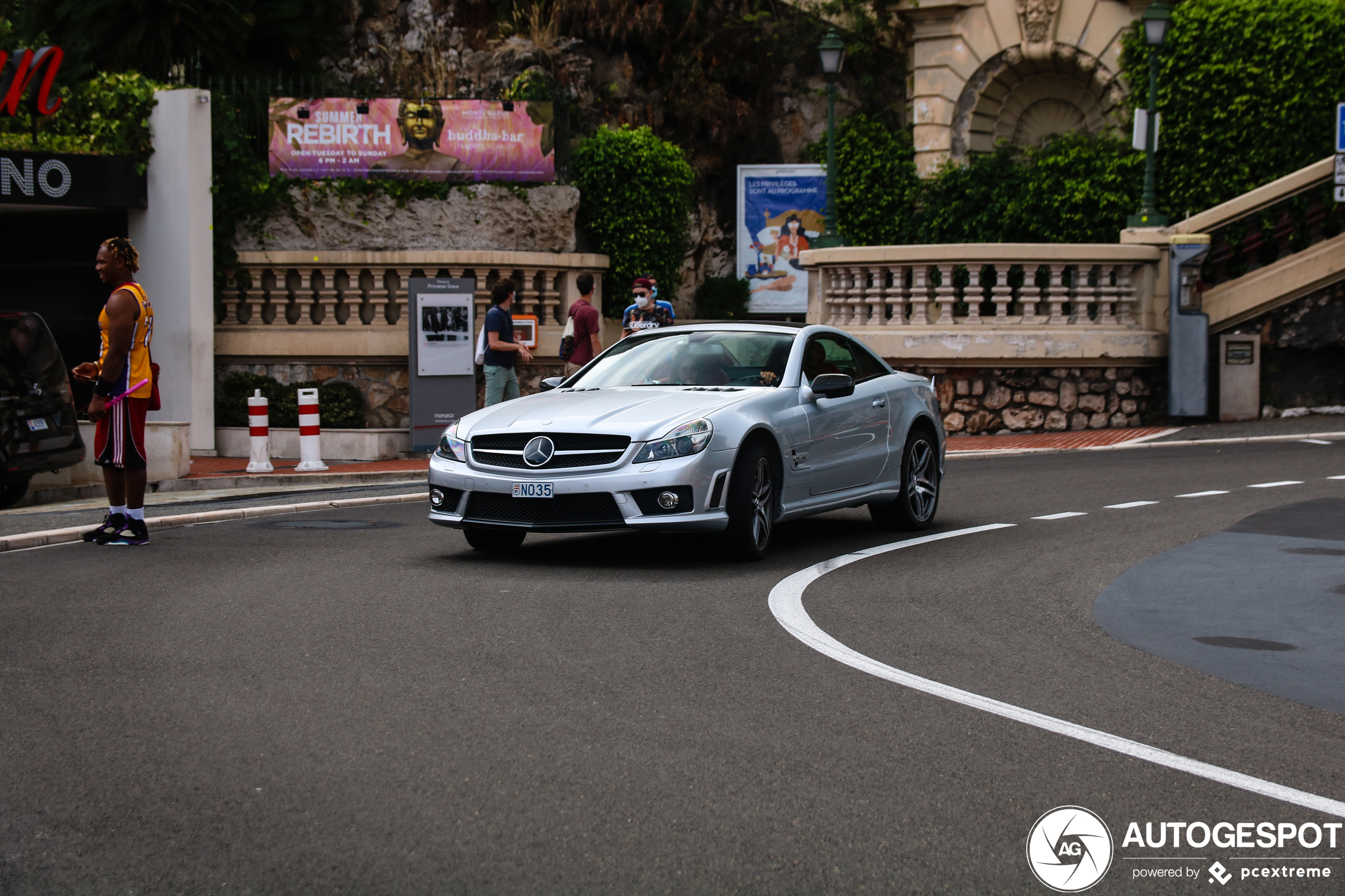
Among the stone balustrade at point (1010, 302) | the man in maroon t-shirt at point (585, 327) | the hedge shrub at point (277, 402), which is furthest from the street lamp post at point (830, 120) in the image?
the hedge shrub at point (277, 402)

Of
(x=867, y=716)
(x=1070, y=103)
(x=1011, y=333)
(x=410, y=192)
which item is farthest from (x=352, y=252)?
(x=867, y=716)

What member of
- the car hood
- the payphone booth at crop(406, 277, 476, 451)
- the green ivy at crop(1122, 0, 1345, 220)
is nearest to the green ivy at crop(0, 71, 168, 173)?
the payphone booth at crop(406, 277, 476, 451)

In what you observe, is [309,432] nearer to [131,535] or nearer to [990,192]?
[131,535]

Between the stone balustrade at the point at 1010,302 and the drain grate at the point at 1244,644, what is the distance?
43.2 ft

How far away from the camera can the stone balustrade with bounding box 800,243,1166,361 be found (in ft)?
66.6

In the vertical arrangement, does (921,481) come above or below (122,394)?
below

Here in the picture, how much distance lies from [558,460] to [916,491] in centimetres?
325

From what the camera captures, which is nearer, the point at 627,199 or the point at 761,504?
the point at 761,504

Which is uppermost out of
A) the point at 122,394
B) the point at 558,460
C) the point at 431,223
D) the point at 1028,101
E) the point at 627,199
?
the point at 1028,101

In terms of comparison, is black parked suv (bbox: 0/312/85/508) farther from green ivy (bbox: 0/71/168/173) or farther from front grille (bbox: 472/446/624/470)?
green ivy (bbox: 0/71/168/173)

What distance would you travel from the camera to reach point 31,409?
46.6 feet

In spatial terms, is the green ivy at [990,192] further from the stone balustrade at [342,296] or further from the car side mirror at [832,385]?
the car side mirror at [832,385]

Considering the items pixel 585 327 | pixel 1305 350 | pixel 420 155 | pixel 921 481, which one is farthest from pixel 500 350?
pixel 1305 350

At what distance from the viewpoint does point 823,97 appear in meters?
33.1
